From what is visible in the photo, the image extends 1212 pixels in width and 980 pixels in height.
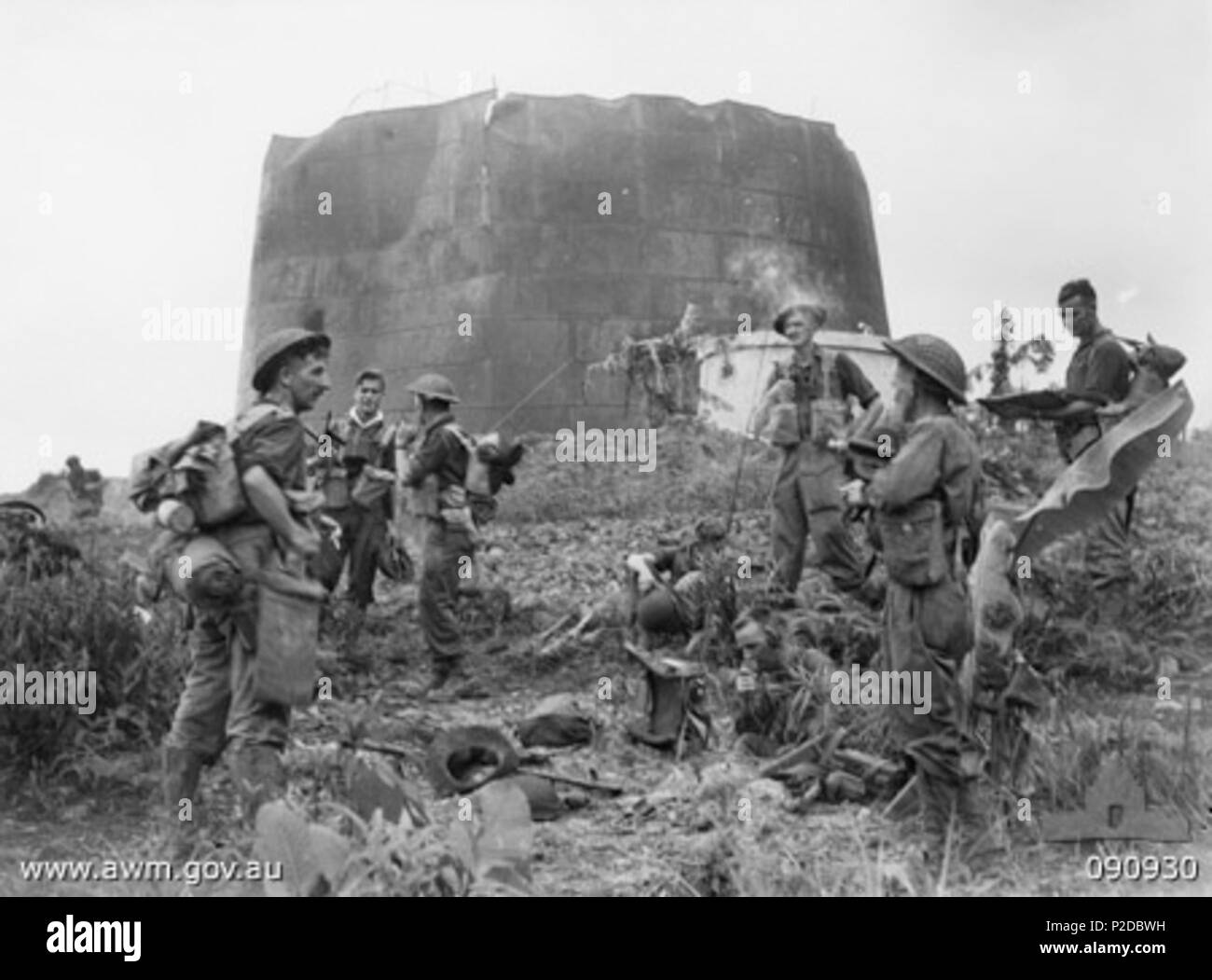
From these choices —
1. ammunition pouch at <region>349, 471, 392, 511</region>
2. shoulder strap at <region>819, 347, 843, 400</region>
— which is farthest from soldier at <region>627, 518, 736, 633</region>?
ammunition pouch at <region>349, 471, 392, 511</region>

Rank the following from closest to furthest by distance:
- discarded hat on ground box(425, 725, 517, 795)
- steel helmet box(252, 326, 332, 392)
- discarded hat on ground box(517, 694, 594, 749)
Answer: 1. steel helmet box(252, 326, 332, 392)
2. discarded hat on ground box(425, 725, 517, 795)
3. discarded hat on ground box(517, 694, 594, 749)

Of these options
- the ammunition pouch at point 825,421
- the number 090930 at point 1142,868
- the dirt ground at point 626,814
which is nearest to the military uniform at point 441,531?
the dirt ground at point 626,814

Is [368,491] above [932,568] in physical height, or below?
above

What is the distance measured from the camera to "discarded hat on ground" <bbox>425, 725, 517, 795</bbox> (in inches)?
256

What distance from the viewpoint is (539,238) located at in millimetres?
15328

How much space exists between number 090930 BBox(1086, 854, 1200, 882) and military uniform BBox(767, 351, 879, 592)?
356 centimetres

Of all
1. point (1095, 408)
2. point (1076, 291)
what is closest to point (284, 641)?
point (1095, 408)

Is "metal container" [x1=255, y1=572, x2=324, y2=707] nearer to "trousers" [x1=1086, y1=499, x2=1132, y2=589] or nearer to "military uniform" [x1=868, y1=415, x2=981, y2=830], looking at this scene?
"military uniform" [x1=868, y1=415, x2=981, y2=830]

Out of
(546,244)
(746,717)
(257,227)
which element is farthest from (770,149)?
(746,717)

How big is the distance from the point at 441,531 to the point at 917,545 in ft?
13.5

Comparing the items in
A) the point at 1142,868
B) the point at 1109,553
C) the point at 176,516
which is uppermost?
the point at 1109,553

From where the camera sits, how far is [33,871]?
5.44 m

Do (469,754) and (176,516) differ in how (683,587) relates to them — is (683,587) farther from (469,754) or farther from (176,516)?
(176,516)
